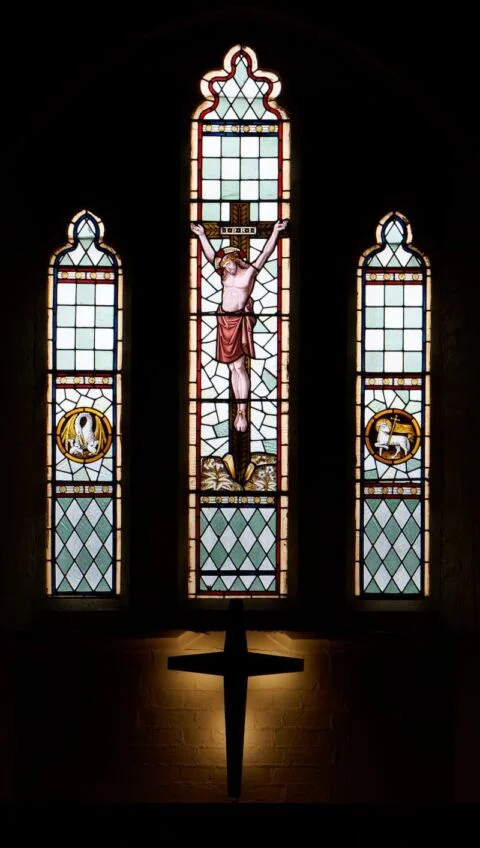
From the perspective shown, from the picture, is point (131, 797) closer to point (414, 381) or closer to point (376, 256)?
point (414, 381)

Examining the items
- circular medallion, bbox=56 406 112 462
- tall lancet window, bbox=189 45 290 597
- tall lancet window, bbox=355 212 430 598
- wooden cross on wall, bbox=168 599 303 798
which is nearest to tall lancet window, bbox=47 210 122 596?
circular medallion, bbox=56 406 112 462

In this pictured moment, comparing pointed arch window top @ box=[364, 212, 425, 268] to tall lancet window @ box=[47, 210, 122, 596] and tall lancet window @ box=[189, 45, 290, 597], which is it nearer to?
tall lancet window @ box=[189, 45, 290, 597]

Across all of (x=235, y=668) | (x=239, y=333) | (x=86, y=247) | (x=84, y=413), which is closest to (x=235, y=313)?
(x=239, y=333)

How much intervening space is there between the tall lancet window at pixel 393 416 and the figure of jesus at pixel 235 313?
67 centimetres

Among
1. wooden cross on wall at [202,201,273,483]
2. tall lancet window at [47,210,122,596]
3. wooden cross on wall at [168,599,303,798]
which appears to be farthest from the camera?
wooden cross on wall at [202,201,273,483]

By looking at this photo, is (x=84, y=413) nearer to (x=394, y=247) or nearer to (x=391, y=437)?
(x=391, y=437)

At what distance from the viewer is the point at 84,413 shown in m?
8.50

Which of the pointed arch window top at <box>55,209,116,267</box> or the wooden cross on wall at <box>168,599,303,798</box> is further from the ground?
the pointed arch window top at <box>55,209,116,267</box>

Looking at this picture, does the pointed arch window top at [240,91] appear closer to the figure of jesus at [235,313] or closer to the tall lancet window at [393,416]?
the figure of jesus at [235,313]

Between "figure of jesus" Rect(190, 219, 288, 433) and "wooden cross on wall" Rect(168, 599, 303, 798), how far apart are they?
1.41 m

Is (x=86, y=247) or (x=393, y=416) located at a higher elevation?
(x=86, y=247)

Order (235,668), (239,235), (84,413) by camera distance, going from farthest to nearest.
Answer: (239,235)
(84,413)
(235,668)

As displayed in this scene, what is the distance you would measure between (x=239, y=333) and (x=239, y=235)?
1.97 ft

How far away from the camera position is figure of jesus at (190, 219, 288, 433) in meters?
8.57
